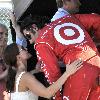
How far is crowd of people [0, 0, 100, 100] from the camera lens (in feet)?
11.0

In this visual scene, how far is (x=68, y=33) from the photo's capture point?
348 cm

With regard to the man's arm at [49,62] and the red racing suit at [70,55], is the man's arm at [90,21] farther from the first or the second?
the man's arm at [49,62]

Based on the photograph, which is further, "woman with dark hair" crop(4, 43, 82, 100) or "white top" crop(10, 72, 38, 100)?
"white top" crop(10, 72, 38, 100)

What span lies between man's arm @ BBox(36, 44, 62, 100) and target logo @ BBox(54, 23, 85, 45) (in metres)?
0.13

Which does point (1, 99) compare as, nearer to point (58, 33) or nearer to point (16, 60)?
point (16, 60)

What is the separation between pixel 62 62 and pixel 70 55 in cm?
19

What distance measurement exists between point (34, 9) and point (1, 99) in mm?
887

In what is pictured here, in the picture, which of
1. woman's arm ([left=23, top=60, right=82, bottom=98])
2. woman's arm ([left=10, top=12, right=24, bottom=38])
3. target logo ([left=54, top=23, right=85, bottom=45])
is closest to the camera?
woman's arm ([left=23, top=60, right=82, bottom=98])

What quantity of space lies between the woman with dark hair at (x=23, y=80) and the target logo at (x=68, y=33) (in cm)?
19

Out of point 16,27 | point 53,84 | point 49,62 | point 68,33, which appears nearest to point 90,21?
point 68,33

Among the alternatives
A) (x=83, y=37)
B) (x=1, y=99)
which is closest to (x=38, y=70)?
(x=1, y=99)

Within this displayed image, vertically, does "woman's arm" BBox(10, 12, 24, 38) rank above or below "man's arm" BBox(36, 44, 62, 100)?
above

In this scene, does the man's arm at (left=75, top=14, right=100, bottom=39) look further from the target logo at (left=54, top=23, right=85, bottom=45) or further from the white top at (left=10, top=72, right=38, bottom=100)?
the white top at (left=10, top=72, right=38, bottom=100)

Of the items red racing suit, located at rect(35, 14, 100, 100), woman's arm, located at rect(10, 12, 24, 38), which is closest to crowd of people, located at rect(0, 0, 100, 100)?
red racing suit, located at rect(35, 14, 100, 100)
